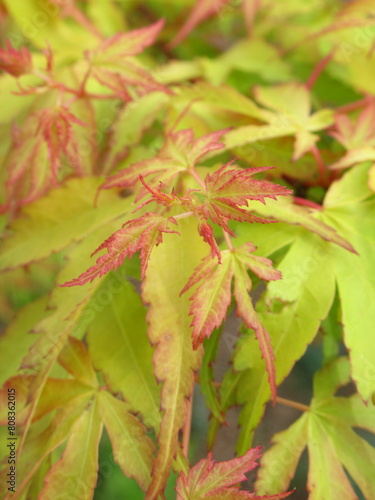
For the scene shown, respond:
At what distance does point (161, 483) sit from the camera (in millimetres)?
404

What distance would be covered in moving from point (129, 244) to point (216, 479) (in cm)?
21

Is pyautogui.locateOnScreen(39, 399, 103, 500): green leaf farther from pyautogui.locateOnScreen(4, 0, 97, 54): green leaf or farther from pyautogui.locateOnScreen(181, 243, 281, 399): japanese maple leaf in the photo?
pyautogui.locateOnScreen(4, 0, 97, 54): green leaf

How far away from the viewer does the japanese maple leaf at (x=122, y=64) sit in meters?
0.58

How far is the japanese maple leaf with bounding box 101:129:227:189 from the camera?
0.49 meters

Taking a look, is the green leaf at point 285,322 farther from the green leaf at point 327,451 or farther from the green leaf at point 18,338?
the green leaf at point 18,338

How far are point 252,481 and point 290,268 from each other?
0.21 m

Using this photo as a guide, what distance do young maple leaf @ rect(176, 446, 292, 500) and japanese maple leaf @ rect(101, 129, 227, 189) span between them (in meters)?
0.27

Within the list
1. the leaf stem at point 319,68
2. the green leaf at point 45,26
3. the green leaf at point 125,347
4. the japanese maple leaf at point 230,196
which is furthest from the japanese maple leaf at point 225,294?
the green leaf at point 45,26

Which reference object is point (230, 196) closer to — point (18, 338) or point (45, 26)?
point (18, 338)

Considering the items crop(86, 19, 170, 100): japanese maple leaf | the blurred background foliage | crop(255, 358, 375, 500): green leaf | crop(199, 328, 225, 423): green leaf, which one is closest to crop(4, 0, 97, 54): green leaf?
the blurred background foliage

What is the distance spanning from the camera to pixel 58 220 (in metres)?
0.57

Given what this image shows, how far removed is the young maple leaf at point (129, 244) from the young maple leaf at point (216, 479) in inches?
6.9

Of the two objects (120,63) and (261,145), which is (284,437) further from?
(120,63)

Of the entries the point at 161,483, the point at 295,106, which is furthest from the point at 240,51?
the point at 161,483
